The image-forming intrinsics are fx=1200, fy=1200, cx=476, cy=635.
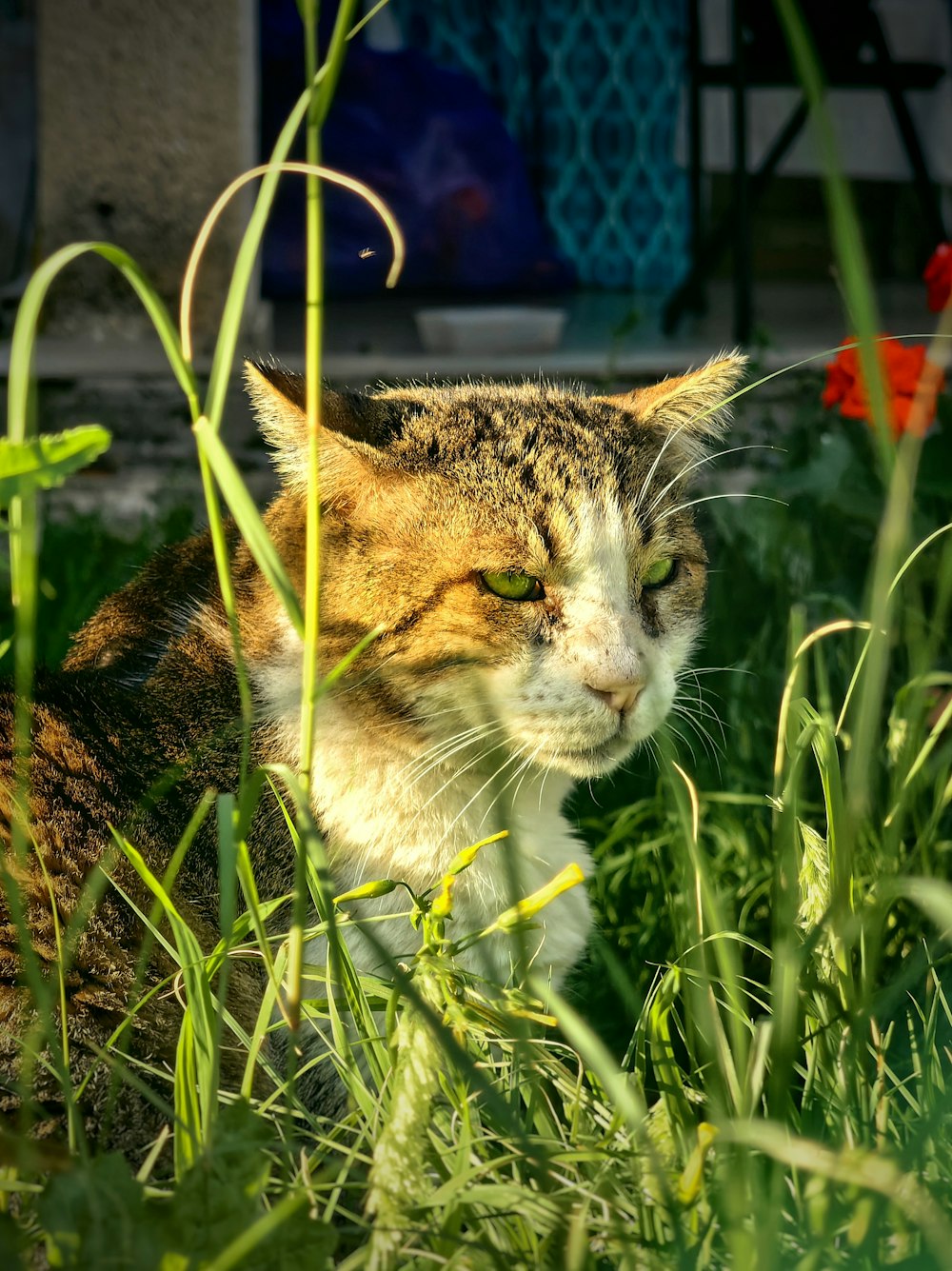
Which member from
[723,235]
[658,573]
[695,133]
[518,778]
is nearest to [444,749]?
[518,778]

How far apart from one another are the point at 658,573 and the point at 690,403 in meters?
0.26

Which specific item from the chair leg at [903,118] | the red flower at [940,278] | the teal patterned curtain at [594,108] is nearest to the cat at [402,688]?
the red flower at [940,278]

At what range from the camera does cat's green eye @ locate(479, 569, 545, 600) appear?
1.39m

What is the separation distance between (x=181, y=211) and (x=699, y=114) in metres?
2.44

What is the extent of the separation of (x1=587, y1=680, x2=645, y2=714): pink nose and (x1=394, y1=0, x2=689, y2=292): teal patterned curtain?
234 inches

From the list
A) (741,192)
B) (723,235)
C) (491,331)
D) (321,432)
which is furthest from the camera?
(723,235)

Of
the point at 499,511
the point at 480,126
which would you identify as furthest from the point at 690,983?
the point at 480,126

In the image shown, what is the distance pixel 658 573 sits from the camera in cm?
154

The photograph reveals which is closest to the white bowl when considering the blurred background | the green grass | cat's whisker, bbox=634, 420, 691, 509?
the blurred background

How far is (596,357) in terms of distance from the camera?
13.1 feet

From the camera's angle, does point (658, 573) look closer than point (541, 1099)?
No

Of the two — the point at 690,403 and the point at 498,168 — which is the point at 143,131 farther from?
the point at 498,168

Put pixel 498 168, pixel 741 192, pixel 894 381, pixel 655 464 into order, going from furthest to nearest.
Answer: pixel 498 168
pixel 741 192
pixel 894 381
pixel 655 464

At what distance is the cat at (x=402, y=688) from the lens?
1315mm
